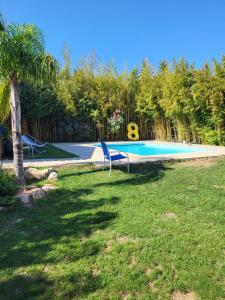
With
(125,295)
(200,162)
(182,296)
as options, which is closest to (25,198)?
(125,295)

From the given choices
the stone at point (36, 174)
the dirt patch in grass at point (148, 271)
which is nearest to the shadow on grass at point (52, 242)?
the dirt patch in grass at point (148, 271)

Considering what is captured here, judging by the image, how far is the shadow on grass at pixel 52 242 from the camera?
2.72 metres

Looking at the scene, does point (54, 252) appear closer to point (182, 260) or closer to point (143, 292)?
point (143, 292)

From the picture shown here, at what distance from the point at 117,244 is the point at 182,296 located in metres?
1.06

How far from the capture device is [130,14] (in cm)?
1360

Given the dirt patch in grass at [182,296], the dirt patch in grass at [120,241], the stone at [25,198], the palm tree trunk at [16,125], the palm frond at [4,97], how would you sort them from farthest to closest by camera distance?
the palm frond at [4,97]
the palm tree trunk at [16,125]
the stone at [25,198]
the dirt patch in grass at [120,241]
the dirt patch in grass at [182,296]

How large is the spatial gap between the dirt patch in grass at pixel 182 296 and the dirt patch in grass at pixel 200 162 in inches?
229

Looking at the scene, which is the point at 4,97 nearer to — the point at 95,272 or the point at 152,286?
the point at 95,272

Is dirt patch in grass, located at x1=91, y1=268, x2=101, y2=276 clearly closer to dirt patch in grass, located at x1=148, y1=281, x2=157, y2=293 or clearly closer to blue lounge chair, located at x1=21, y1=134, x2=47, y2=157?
dirt patch in grass, located at x1=148, y1=281, x2=157, y2=293

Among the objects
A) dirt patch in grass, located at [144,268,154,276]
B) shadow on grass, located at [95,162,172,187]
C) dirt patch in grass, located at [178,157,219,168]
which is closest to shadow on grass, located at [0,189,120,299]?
dirt patch in grass, located at [144,268,154,276]

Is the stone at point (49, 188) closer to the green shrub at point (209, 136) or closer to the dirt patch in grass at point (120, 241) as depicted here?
the dirt patch in grass at point (120, 241)

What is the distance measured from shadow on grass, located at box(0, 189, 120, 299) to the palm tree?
1.86m

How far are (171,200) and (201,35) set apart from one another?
10400 mm

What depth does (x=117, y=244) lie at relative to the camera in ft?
11.3
